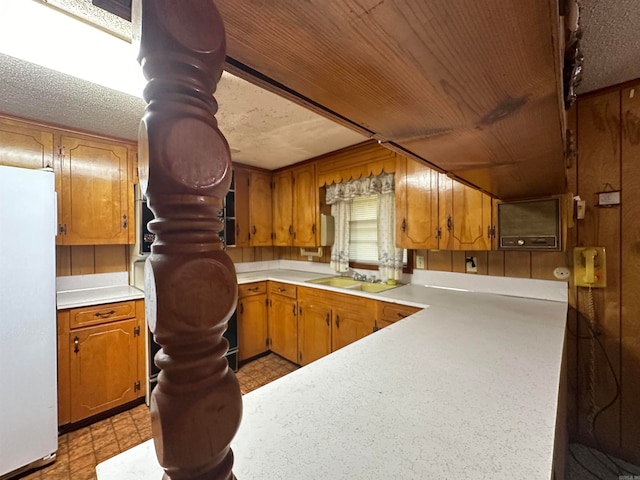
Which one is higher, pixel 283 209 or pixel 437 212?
pixel 283 209

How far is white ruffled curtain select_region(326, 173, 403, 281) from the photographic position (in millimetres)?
2531

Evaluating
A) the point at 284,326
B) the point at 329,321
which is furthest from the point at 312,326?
the point at 284,326

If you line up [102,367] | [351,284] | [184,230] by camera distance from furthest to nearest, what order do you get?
[351,284]
[102,367]
[184,230]

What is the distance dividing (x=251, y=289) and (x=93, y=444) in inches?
62.5

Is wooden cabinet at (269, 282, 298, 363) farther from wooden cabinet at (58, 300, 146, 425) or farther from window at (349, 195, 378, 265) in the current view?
wooden cabinet at (58, 300, 146, 425)

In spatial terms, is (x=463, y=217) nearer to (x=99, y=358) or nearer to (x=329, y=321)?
(x=329, y=321)

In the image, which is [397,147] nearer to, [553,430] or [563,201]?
[553,430]

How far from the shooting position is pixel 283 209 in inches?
133

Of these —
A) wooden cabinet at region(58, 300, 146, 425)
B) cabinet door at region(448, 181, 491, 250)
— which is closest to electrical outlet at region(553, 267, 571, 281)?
cabinet door at region(448, 181, 491, 250)

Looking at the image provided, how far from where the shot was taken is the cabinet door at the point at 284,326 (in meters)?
2.84

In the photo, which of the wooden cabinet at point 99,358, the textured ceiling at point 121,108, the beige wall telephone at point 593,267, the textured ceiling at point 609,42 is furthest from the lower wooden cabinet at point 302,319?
the textured ceiling at point 609,42

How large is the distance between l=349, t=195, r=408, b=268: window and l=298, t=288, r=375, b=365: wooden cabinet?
616 mm

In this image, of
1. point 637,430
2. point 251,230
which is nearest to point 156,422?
point 637,430

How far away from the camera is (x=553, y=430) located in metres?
0.62
